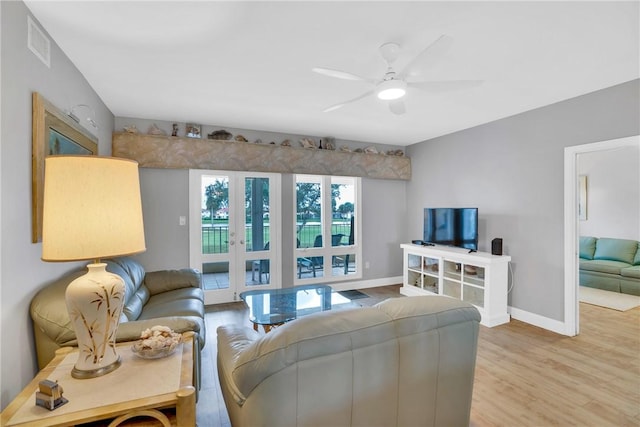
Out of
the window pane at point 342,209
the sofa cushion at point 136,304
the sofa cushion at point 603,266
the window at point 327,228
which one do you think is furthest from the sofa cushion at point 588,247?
the sofa cushion at point 136,304

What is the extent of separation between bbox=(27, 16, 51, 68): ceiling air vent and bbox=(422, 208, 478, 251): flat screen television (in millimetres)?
4403

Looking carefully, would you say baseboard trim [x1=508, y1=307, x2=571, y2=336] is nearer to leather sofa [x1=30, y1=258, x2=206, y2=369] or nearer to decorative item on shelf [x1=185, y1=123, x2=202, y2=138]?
leather sofa [x1=30, y1=258, x2=206, y2=369]

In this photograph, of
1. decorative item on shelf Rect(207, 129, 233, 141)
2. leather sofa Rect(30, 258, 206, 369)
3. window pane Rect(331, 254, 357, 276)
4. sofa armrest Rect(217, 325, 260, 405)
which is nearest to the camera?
sofa armrest Rect(217, 325, 260, 405)

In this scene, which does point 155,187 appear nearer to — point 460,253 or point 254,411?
point 254,411

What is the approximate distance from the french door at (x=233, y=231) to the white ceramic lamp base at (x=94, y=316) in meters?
2.95

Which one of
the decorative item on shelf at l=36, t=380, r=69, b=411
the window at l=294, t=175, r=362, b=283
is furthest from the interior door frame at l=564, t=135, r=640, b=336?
the decorative item on shelf at l=36, t=380, r=69, b=411

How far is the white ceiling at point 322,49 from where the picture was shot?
1.85 meters

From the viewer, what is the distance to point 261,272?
4660 millimetres

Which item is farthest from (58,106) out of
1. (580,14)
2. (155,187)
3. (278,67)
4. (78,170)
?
(580,14)

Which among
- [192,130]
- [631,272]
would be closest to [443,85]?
[192,130]

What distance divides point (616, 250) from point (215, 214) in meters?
6.20

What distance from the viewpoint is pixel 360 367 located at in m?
1.34

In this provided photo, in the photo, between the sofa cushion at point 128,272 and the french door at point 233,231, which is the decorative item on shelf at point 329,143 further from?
the sofa cushion at point 128,272

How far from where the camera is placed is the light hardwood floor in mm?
2053
